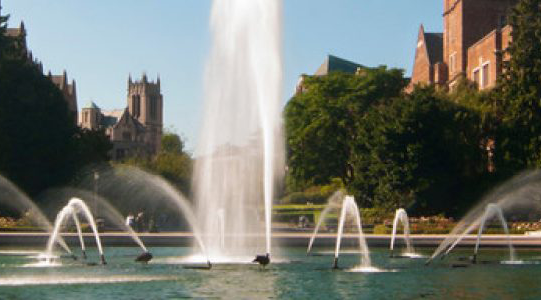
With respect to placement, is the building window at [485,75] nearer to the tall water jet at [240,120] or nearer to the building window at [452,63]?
the building window at [452,63]

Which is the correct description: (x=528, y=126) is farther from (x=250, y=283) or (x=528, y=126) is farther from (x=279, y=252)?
(x=250, y=283)

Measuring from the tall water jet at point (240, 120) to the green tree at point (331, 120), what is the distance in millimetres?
37597

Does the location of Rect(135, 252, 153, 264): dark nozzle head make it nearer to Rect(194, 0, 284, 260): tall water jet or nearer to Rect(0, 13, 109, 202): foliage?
Rect(194, 0, 284, 260): tall water jet

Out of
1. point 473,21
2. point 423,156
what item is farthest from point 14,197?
point 473,21

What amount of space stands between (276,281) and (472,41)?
58918 millimetres

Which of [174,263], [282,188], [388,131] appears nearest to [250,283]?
[174,263]

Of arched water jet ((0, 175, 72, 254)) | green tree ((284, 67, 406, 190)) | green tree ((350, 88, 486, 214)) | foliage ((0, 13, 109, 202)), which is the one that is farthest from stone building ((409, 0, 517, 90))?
arched water jet ((0, 175, 72, 254))

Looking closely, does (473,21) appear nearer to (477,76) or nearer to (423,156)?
(477,76)

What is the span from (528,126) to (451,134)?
4479 millimetres

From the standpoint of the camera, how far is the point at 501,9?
266ft

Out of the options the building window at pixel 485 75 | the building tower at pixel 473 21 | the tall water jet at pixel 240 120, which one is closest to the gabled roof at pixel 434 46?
the building tower at pixel 473 21

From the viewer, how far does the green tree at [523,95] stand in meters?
57.5

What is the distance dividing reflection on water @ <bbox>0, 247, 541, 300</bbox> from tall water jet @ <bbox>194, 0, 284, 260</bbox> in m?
2.03

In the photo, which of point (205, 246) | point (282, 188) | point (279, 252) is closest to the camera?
point (205, 246)
